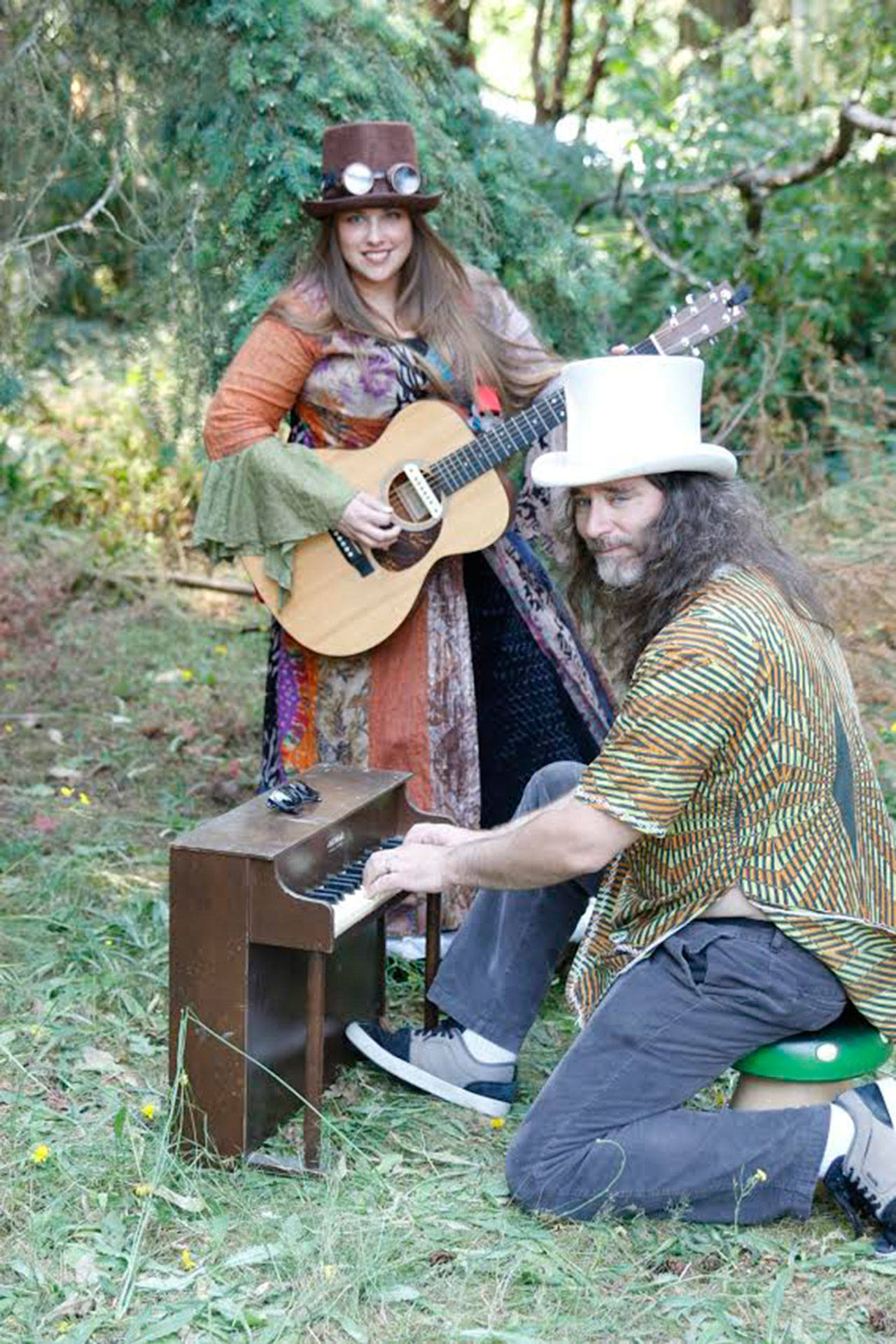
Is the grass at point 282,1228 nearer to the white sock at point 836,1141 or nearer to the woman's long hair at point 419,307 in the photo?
the white sock at point 836,1141

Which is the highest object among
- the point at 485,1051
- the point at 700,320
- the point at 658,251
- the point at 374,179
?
the point at 658,251

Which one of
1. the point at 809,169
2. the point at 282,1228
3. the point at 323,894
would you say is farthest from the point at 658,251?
the point at 282,1228

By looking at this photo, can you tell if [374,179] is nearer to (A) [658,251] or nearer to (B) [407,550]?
(B) [407,550]

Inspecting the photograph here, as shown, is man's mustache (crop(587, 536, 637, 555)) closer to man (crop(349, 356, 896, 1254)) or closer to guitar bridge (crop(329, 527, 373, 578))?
man (crop(349, 356, 896, 1254))

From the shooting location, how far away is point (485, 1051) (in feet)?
10.1

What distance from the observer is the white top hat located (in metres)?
2.54

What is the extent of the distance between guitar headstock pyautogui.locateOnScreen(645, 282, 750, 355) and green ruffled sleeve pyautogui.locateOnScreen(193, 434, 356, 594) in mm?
809

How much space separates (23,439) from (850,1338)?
22.0 feet

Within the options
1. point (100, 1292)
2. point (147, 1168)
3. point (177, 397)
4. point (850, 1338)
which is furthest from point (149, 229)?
point (850, 1338)

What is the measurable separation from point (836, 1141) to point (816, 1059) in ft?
0.44

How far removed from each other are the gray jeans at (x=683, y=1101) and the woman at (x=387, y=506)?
3.87 ft

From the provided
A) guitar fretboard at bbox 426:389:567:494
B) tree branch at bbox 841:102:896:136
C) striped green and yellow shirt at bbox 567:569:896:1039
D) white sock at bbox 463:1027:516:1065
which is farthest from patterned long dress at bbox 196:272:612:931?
tree branch at bbox 841:102:896:136

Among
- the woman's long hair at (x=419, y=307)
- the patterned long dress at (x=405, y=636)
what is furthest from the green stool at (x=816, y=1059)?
the woman's long hair at (x=419, y=307)

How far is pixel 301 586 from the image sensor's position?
376 cm
